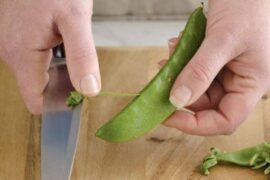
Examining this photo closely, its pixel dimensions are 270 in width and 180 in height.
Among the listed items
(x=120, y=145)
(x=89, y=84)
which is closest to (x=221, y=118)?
(x=120, y=145)

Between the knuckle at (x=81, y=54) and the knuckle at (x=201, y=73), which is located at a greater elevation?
the knuckle at (x=81, y=54)

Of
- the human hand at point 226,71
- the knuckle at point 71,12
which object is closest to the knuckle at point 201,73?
the human hand at point 226,71

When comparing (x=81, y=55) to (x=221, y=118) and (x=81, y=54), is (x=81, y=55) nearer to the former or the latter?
(x=81, y=54)

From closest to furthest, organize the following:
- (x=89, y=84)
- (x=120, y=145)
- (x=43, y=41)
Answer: (x=89, y=84) < (x=43, y=41) < (x=120, y=145)

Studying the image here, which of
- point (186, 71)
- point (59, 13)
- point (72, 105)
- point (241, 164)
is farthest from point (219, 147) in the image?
point (59, 13)

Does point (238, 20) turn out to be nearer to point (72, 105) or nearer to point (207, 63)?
point (207, 63)

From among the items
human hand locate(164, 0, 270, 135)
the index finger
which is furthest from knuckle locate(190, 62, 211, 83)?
the index finger

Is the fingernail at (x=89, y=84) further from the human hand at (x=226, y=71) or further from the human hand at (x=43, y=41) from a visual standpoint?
the human hand at (x=226, y=71)
